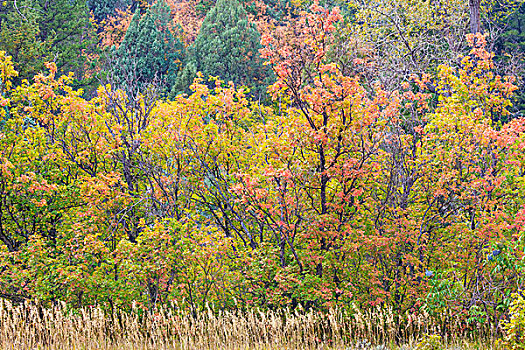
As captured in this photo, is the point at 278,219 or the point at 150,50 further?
the point at 150,50

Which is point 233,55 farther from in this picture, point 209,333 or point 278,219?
point 209,333

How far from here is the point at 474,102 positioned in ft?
33.8

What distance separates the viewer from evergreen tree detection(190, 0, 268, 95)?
101ft

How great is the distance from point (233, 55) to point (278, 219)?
23129mm

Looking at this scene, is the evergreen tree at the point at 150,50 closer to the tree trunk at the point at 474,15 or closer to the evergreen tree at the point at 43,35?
the evergreen tree at the point at 43,35

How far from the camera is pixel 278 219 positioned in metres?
9.38

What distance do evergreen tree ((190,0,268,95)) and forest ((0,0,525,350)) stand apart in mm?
19401

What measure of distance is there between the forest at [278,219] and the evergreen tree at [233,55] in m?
19.4

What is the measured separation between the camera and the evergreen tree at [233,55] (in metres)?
30.9

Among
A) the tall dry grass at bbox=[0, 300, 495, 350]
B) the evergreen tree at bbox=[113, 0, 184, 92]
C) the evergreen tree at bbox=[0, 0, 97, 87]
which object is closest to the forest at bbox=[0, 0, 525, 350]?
the tall dry grass at bbox=[0, 300, 495, 350]

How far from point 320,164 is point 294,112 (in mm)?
1088

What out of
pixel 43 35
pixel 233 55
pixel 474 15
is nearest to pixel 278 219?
pixel 474 15

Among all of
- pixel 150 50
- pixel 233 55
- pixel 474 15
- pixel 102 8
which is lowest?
pixel 474 15

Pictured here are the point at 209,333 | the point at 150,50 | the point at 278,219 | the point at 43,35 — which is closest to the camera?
the point at 209,333
